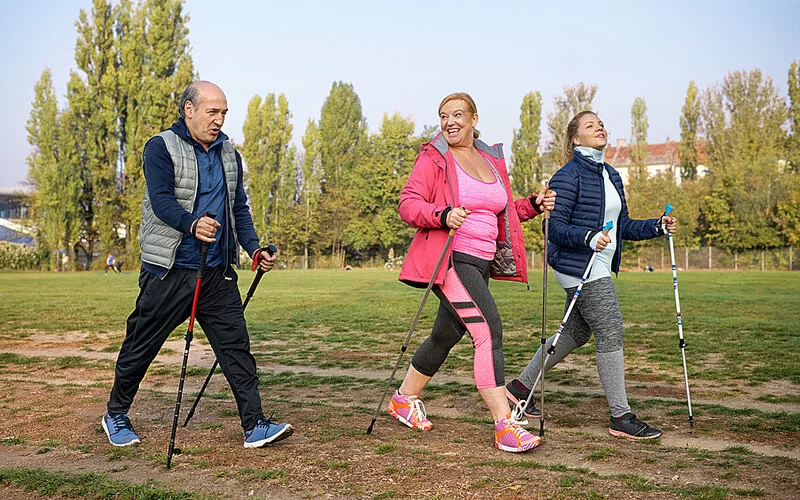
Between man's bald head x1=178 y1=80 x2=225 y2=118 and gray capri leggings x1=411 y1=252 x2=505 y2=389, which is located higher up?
man's bald head x1=178 y1=80 x2=225 y2=118

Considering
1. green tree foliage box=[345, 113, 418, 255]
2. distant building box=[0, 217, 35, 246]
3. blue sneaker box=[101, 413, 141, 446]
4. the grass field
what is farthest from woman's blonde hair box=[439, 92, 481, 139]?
green tree foliage box=[345, 113, 418, 255]

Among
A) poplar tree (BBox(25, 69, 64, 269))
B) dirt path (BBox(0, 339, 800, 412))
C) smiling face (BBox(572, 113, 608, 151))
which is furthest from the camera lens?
poplar tree (BBox(25, 69, 64, 269))

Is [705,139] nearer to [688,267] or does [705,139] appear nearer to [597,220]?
[688,267]

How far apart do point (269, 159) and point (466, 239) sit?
199 feet

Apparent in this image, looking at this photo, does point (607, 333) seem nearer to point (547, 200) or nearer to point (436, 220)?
point (547, 200)

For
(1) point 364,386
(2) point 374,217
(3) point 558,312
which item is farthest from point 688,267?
(1) point 364,386

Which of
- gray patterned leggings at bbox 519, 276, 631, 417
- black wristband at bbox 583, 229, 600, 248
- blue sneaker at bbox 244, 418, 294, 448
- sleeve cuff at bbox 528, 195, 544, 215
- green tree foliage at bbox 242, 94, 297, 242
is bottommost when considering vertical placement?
blue sneaker at bbox 244, 418, 294, 448

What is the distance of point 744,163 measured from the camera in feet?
182

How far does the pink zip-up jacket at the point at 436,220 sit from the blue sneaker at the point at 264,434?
118 cm

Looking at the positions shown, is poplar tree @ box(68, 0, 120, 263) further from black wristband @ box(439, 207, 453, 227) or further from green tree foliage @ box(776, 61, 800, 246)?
black wristband @ box(439, 207, 453, 227)

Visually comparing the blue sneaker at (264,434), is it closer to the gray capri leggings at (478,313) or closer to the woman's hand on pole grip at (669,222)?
the gray capri leggings at (478,313)

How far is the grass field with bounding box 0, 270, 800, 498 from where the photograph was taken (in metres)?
4.00

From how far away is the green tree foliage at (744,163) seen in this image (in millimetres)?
53875

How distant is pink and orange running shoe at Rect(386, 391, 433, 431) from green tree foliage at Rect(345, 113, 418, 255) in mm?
61604
